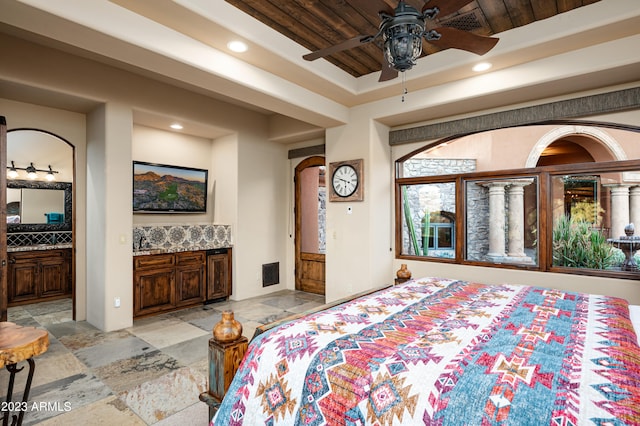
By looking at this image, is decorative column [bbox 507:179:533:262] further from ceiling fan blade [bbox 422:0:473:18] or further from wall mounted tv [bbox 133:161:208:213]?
wall mounted tv [bbox 133:161:208:213]

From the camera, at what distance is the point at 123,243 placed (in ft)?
13.5

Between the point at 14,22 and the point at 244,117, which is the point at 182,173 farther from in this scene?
the point at 14,22

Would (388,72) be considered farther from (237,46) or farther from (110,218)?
(110,218)

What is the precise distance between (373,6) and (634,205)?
10.7 ft

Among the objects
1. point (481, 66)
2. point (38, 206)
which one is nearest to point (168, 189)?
point (38, 206)

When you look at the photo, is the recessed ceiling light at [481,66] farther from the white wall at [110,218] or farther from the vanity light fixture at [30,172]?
the vanity light fixture at [30,172]

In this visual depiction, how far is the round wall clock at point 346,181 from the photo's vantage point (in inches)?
180

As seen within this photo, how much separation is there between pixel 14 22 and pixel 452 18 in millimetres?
3321

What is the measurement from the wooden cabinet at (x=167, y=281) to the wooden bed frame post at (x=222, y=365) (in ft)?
9.98

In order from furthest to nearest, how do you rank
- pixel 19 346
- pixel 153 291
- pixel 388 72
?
1. pixel 153 291
2. pixel 388 72
3. pixel 19 346

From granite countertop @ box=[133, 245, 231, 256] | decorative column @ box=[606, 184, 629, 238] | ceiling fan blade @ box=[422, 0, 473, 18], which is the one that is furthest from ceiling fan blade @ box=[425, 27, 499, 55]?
granite countertop @ box=[133, 245, 231, 256]

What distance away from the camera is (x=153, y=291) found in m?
4.52

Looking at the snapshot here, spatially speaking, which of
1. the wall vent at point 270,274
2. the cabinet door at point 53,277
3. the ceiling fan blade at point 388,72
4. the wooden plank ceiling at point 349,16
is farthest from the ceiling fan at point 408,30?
the cabinet door at point 53,277

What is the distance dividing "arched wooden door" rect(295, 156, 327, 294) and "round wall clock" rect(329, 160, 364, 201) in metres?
1.10
